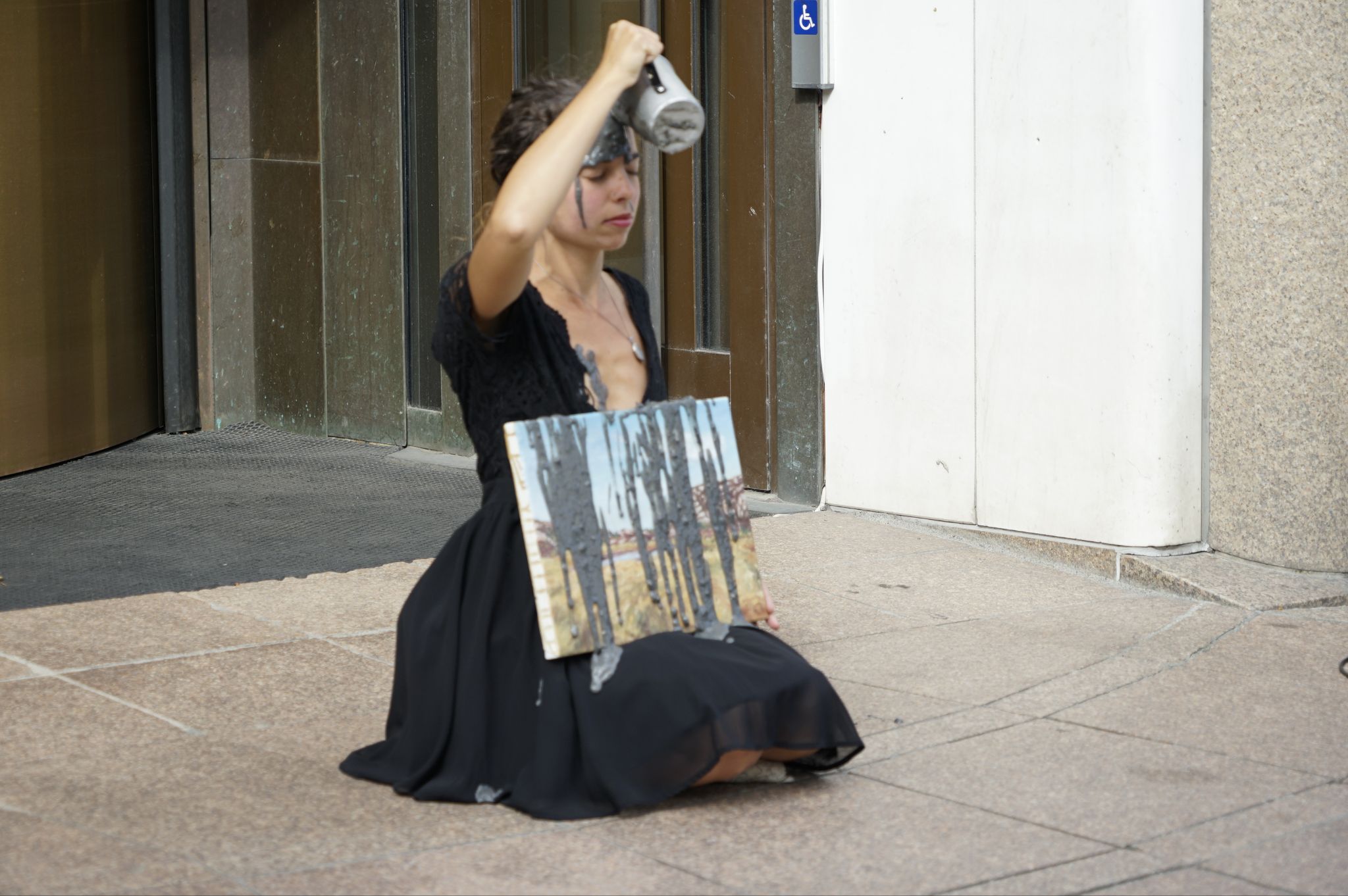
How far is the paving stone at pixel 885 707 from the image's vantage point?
471 cm

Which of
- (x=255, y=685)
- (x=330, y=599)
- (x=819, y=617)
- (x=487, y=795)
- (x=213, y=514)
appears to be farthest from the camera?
(x=213, y=514)

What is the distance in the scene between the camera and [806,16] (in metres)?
7.53

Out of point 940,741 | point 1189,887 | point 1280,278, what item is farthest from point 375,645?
point 1280,278

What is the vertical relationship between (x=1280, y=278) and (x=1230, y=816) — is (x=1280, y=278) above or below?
above

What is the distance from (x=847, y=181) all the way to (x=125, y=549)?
3.27m

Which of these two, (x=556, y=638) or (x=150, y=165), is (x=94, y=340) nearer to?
(x=150, y=165)

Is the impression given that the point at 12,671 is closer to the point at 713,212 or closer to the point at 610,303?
the point at 610,303

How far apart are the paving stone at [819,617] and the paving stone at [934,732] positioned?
3.01ft

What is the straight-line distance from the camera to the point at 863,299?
750cm

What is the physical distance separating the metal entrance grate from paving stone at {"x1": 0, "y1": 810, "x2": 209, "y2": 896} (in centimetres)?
228

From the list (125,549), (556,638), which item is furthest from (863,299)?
(556,638)

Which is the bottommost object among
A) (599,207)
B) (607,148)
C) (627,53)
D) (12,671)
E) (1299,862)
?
(1299,862)

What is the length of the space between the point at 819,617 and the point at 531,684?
2.14m

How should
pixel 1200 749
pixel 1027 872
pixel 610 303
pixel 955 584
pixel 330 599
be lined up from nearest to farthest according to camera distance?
pixel 1027 872 → pixel 610 303 → pixel 1200 749 → pixel 330 599 → pixel 955 584
